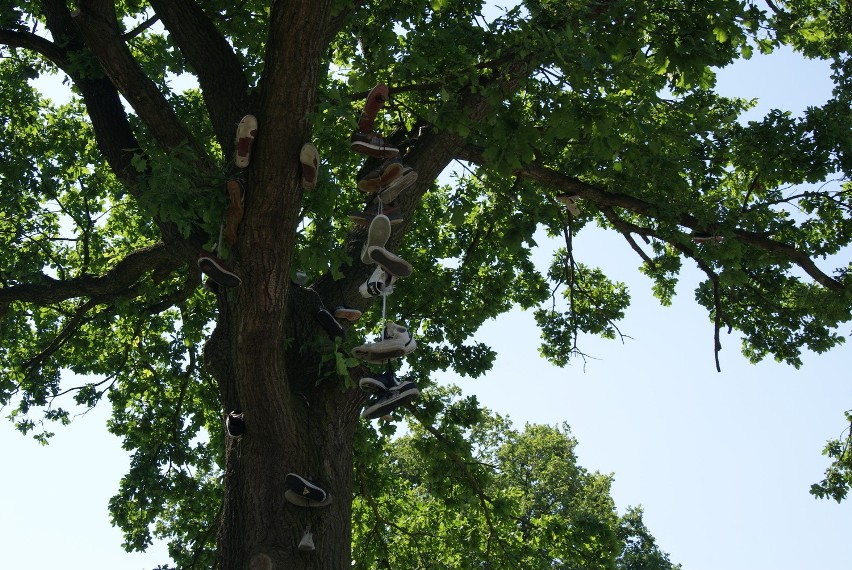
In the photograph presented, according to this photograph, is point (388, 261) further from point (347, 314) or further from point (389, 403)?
point (389, 403)

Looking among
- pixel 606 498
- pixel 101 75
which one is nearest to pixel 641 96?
pixel 101 75

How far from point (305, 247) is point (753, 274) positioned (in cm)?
571

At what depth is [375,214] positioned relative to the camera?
719cm

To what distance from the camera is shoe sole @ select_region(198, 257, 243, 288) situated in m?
6.02

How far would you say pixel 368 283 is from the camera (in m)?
7.20

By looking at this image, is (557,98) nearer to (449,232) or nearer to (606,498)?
(449,232)

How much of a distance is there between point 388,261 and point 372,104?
3.84ft

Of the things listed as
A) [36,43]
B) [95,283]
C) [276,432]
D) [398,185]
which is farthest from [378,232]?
[36,43]

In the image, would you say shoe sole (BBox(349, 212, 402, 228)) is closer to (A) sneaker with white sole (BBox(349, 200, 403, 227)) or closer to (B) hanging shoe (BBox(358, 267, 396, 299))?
(A) sneaker with white sole (BBox(349, 200, 403, 227))

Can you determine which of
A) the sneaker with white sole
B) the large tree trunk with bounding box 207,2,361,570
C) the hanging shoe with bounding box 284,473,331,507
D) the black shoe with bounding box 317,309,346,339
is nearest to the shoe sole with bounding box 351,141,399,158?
the sneaker with white sole

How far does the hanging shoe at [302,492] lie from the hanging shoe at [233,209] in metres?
1.63

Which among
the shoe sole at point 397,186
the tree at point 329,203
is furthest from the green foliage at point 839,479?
the shoe sole at point 397,186

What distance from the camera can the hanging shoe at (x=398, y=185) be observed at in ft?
23.0

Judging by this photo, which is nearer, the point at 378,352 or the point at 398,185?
the point at 378,352
